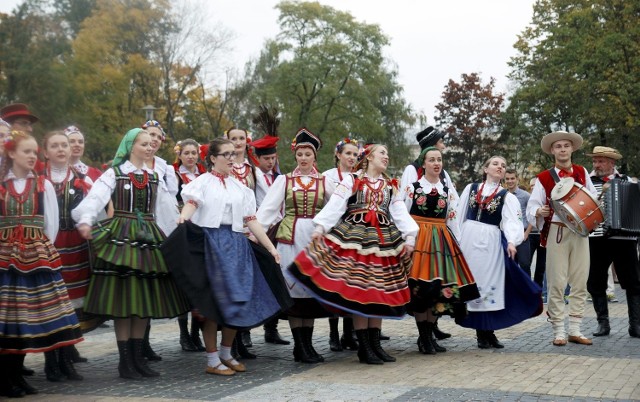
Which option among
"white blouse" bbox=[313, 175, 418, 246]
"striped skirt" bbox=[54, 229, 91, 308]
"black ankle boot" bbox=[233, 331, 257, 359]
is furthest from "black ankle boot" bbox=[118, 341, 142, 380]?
"white blouse" bbox=[313, 175, 418, 246]

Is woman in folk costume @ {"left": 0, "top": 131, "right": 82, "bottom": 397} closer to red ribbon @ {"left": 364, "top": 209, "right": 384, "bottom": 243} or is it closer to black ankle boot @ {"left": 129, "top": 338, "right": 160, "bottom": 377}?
black ankle boot @ {"left": 129, "top": 338, "right": 160, "bottom": 377}

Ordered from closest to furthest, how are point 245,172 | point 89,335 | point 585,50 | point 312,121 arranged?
point 245,172 < point 89,335 < point 585,50 < point 312,121

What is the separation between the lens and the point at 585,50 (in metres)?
29.5

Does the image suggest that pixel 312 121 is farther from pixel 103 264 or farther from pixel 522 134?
pixel 103 264

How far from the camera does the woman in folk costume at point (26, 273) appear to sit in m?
6.20

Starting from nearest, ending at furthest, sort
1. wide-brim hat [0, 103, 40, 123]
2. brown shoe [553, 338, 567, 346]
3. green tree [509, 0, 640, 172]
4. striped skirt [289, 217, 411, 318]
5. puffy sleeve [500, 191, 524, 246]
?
1. striped skirt [289, 217, 411, 318]
2. wide-brim hat [0, 103, 40, 123]
3. puffy sleeve [500, 191, 524, 246]
4. brown shoe [553, 338, 567, 346]
5. green tree [509, 0, 640, 172]

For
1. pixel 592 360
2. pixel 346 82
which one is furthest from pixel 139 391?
pixel 346 82

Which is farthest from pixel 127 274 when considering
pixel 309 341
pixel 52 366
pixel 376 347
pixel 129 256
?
pixel 376 347

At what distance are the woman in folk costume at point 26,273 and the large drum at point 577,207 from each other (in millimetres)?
5146

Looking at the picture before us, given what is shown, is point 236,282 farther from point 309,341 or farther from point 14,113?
point 14,113

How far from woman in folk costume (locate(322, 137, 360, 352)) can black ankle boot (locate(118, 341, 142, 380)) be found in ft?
8.08

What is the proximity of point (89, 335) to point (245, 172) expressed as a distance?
2.73 metres

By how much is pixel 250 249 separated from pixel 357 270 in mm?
1019

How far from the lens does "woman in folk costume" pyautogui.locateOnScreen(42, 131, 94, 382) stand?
706 cm
